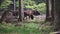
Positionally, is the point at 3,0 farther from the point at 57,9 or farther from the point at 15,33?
the point at 57,9

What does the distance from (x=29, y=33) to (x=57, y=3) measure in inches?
99.6

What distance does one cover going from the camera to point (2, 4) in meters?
26.9

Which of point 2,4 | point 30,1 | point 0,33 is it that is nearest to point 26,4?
point 30,1

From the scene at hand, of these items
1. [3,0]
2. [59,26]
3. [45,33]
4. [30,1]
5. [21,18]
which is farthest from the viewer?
[30,1]

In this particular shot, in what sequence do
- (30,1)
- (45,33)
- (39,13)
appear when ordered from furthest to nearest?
(39,13) < (30,1) < (45,33)

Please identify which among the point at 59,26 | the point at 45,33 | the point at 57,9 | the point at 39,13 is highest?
the point at 57,9

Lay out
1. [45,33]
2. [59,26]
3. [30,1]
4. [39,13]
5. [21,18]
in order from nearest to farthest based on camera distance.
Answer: [59,26]
[45,33]
[21,18]
[30,1]
[39,13]

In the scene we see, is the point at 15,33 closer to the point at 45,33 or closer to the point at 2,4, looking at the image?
the point at 45,33

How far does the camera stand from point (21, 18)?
18484mm

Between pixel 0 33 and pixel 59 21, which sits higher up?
pixel 59 21

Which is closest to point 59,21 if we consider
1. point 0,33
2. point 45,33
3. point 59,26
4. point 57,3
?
point 59,26

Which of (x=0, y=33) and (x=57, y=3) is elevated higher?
(x=57, y=3)

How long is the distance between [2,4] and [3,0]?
2.22ft

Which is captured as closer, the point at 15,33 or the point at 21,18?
the point at 15,33
